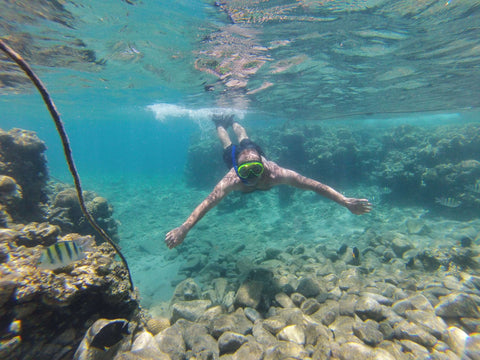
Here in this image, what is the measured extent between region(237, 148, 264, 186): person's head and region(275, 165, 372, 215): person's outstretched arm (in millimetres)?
724

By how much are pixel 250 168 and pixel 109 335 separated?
11.1 ft

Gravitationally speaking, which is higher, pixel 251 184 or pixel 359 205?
pixel 251 184

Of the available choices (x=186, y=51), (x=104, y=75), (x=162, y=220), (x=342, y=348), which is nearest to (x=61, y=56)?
(x=104, y=75)

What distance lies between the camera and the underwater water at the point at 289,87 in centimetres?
754

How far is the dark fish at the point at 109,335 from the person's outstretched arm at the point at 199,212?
136cm


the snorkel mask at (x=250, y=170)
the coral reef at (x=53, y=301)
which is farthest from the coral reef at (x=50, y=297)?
the snorkel mask at (x=250, y=170)

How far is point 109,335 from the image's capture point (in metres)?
2.57

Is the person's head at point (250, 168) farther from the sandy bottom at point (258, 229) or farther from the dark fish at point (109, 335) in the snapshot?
the sandy bottom at point (258, 229)

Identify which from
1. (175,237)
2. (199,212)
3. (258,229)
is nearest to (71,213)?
(175,237)

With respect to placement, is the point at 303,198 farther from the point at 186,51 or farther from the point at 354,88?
the point at 186,51

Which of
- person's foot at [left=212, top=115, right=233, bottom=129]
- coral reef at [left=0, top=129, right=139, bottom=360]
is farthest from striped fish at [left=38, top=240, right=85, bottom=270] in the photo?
person's foot at [left=212, top=115, right=233, bottom=129]

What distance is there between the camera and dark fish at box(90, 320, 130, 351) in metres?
2.50

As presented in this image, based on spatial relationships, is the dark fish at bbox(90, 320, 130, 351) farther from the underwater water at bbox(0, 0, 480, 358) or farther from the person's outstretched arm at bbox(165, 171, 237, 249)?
the underwater water at bbox(0, 0, 480, 358)

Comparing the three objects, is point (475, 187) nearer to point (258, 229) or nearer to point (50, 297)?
point (258, 229)
